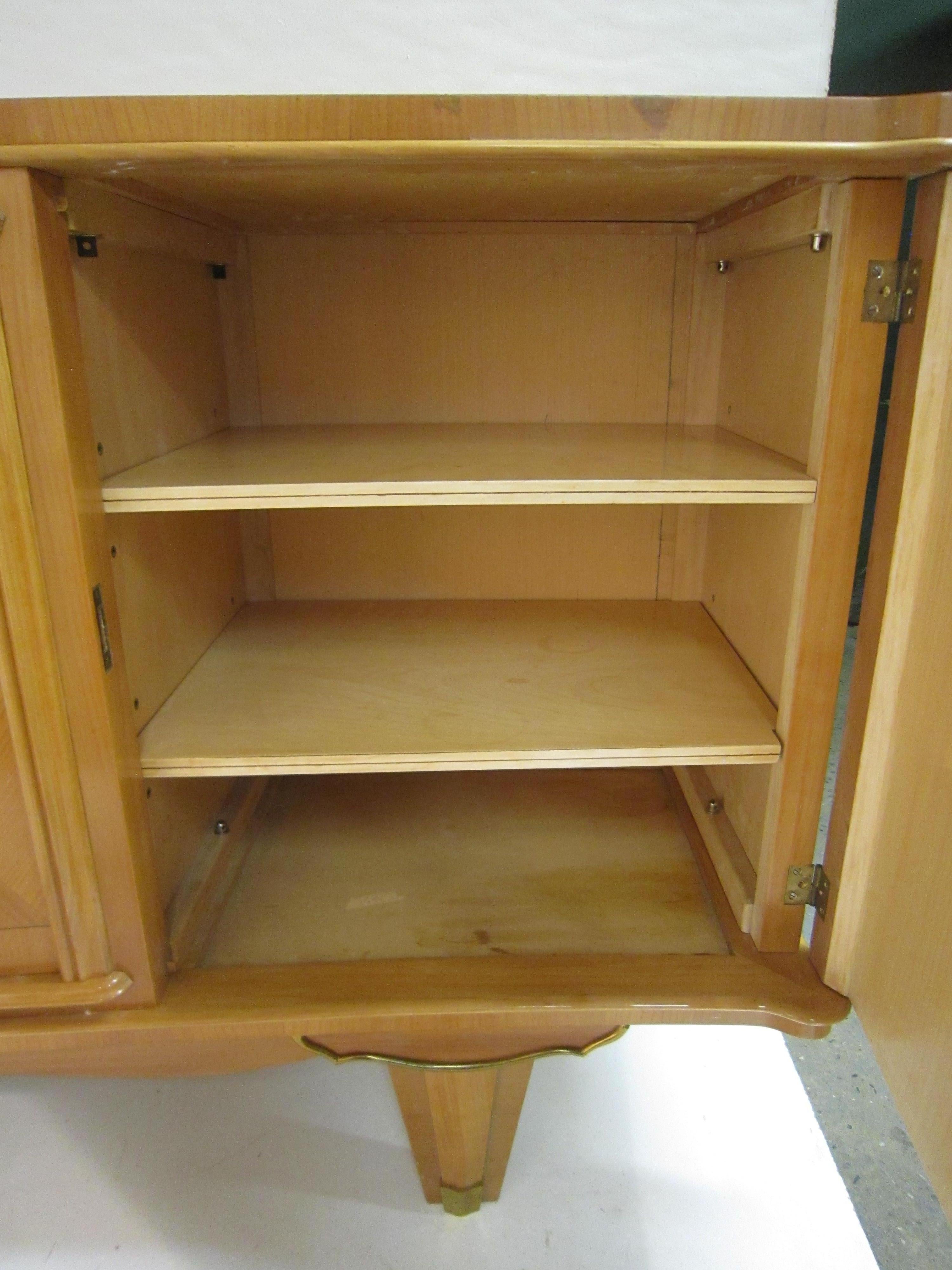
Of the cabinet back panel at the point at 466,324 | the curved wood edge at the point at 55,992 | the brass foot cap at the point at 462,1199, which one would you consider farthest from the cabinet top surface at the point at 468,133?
the brass foot cap at the point at 462,1199

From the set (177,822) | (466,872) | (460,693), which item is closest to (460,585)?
(460,693)

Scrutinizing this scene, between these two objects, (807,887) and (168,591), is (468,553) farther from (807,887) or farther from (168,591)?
(807,887)

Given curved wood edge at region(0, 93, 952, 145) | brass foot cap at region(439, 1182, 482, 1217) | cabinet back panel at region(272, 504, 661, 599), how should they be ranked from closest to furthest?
curved wood edge at region(0, 93, 952, 145) < brass foot cap at region(439, 1182, 482, 1217) < cabinet back panel at region(272, 504, 661, 599)

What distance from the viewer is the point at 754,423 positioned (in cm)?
104

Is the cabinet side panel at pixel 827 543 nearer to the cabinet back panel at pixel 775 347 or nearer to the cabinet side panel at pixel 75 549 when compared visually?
the cabinet back panel at pixel 775 347

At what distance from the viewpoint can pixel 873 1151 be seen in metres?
1.31

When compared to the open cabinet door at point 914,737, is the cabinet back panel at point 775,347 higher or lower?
higher

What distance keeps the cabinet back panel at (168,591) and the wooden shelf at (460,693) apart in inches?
1.1

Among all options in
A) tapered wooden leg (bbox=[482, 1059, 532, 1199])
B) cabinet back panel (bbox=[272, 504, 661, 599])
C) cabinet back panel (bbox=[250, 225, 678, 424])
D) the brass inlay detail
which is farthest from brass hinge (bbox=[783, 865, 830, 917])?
cabinet back panel (bbox=[250, 225, 678, 424])

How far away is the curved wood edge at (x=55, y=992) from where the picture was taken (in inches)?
33.1

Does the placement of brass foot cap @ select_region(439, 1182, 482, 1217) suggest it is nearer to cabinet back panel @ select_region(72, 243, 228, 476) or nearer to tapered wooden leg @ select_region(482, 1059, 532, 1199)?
tapered wooden leg @ select_region(482, 1059, 532, 1199)

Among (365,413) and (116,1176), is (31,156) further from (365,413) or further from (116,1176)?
(116,1176)

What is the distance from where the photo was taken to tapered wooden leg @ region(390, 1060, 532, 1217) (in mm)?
1007

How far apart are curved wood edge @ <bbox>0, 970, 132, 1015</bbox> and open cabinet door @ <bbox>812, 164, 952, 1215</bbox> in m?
0.76
